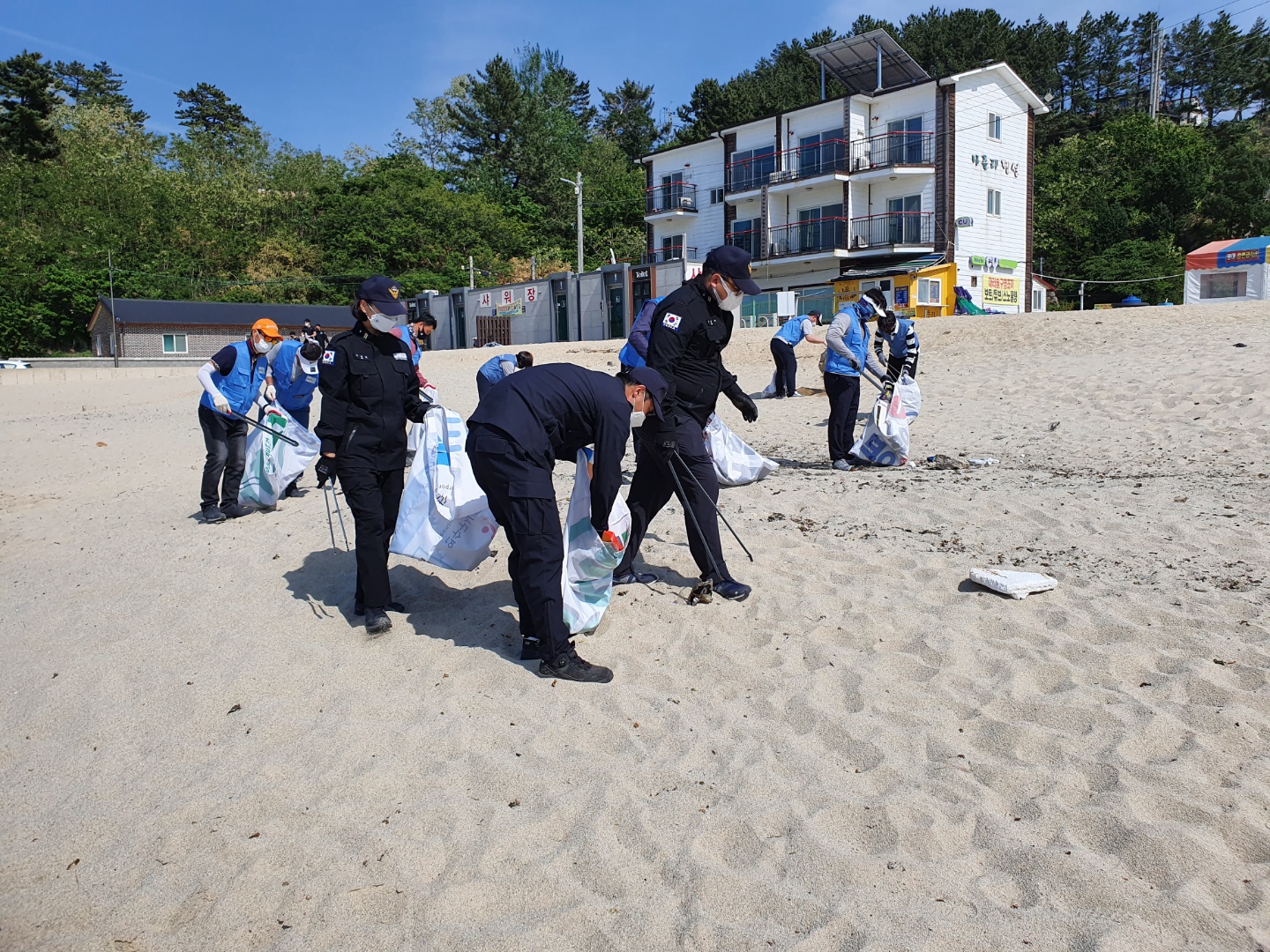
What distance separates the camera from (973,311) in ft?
88.5

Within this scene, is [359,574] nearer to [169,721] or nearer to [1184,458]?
[169,721]

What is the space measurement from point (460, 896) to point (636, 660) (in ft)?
5.70

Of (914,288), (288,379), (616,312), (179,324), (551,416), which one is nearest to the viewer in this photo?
(551,416)

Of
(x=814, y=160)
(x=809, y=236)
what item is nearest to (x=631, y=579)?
(x=809, y=236)

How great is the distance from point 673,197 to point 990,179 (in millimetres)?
13601

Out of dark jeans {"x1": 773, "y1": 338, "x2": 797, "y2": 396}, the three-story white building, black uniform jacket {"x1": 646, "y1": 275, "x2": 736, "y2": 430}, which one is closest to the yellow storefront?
the three-story white building

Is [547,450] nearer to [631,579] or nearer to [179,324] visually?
[631,579]

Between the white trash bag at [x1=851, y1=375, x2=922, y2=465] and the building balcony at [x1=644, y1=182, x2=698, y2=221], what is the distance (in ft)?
109

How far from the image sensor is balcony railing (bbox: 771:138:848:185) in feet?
112

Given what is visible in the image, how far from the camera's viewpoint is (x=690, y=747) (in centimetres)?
346

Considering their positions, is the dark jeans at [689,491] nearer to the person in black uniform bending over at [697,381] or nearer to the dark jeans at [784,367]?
the person in black uniform bending over at [697,381]

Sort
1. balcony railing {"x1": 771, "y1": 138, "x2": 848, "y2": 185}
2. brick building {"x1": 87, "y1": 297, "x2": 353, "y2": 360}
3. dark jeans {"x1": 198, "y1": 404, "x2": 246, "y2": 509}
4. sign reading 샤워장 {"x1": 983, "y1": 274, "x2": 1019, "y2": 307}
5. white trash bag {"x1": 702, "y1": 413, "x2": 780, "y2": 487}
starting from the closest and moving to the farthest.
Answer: white trash bag {"x1": 702, "y1": 413, "x2": 780, "y2": 487}, dark jeans {"x1": 198, "y1": 404, "x2": 246, "y2": 509}, sign reading 샤워장 {"x1": 983, "y1": 274, "x2": 1019, "y2": 307}, balcony railing {"x1": 771, "y1": 138, "x2": 848, "y2": 185}, brick building {"x1": 87, "y1": 297, "x2": 353, "y2": 360}

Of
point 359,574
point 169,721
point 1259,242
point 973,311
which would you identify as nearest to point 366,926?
point 169,721

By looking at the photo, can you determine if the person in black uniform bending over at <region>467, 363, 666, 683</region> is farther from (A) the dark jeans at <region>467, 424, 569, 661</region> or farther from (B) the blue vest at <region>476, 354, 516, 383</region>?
(B) the blue vest at <region>476, 354, 516, 383</region>
